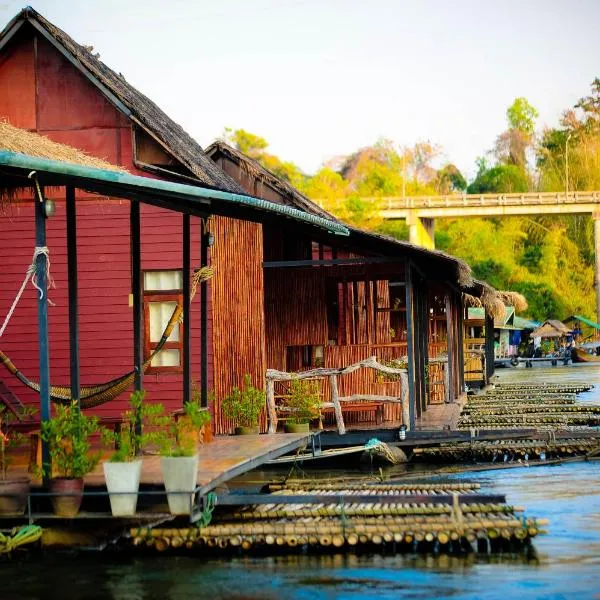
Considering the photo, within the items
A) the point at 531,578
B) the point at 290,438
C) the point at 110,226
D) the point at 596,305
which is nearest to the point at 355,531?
the point at 531,578

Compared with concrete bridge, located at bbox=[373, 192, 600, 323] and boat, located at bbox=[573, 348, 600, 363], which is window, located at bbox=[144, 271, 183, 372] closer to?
boat, located at bbox=[573, 348, 600, 363]

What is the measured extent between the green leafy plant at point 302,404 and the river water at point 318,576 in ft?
18.0

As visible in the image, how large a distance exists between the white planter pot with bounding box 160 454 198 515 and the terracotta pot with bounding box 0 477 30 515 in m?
1.11

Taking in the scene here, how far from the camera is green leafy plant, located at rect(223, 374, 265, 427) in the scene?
52.1 ft

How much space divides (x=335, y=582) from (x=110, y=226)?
875cm

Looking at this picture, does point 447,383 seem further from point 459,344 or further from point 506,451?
point 459,344

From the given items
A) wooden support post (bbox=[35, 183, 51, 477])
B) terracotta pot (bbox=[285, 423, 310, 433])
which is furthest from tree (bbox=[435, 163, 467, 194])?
wooden support post (bbox=[35, 183, 51, 477])

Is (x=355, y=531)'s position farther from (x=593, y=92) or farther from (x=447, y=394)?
(x=593, y=92)

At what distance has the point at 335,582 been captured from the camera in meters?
9.48

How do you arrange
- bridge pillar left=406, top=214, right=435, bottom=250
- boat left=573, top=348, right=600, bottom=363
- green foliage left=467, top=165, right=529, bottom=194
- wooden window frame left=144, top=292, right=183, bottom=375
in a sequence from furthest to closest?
green foliage left=467, top=165, right=529, bottom=194
bridge pillar left=406, top=214, right=435, bottom=250
boat left=573, top=348, right=600, bottom=363
wooden window frame left=144, top=292, right=183, bottom=375

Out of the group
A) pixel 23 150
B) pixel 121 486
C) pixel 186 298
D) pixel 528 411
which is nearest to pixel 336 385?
pixel 186 298

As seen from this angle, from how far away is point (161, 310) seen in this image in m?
17.1

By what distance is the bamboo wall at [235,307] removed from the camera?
17031 millimetres

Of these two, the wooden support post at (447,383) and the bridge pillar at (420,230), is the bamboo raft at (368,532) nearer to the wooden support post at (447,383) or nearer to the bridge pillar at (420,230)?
the wooden support post at (447,383)
